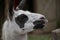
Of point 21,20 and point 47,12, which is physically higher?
point 47,12

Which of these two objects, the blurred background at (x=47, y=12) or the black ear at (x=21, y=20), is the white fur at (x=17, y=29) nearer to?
the black ear at (x=21, y=20)

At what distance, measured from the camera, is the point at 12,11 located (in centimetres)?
318

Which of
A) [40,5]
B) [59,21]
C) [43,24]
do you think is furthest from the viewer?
[59,21]

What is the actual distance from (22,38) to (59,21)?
344 centimetres

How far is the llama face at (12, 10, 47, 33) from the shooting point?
3.01m

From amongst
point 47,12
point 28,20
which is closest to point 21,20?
point 28,20

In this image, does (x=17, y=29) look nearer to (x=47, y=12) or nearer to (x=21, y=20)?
(x=21, y=20)

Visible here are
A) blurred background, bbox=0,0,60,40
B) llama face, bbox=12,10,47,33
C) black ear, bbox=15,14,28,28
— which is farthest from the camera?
blurred background, bbox=0,0,60,40

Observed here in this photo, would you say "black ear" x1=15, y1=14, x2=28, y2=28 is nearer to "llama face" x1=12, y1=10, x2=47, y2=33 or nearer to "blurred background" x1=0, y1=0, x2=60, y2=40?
"llama face" x1=12, y1=10, x2=47, y2=33

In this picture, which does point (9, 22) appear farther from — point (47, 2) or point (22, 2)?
point (47, 2)

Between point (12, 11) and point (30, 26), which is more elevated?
point (12, 11)

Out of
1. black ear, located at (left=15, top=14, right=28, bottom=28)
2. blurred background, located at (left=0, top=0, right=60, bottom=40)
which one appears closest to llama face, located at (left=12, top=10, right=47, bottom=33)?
black ear, located at (left=15, top=14, right=28, bottom=28)

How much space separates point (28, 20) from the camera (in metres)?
3.13

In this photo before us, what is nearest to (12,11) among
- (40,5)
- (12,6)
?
(12,6)
